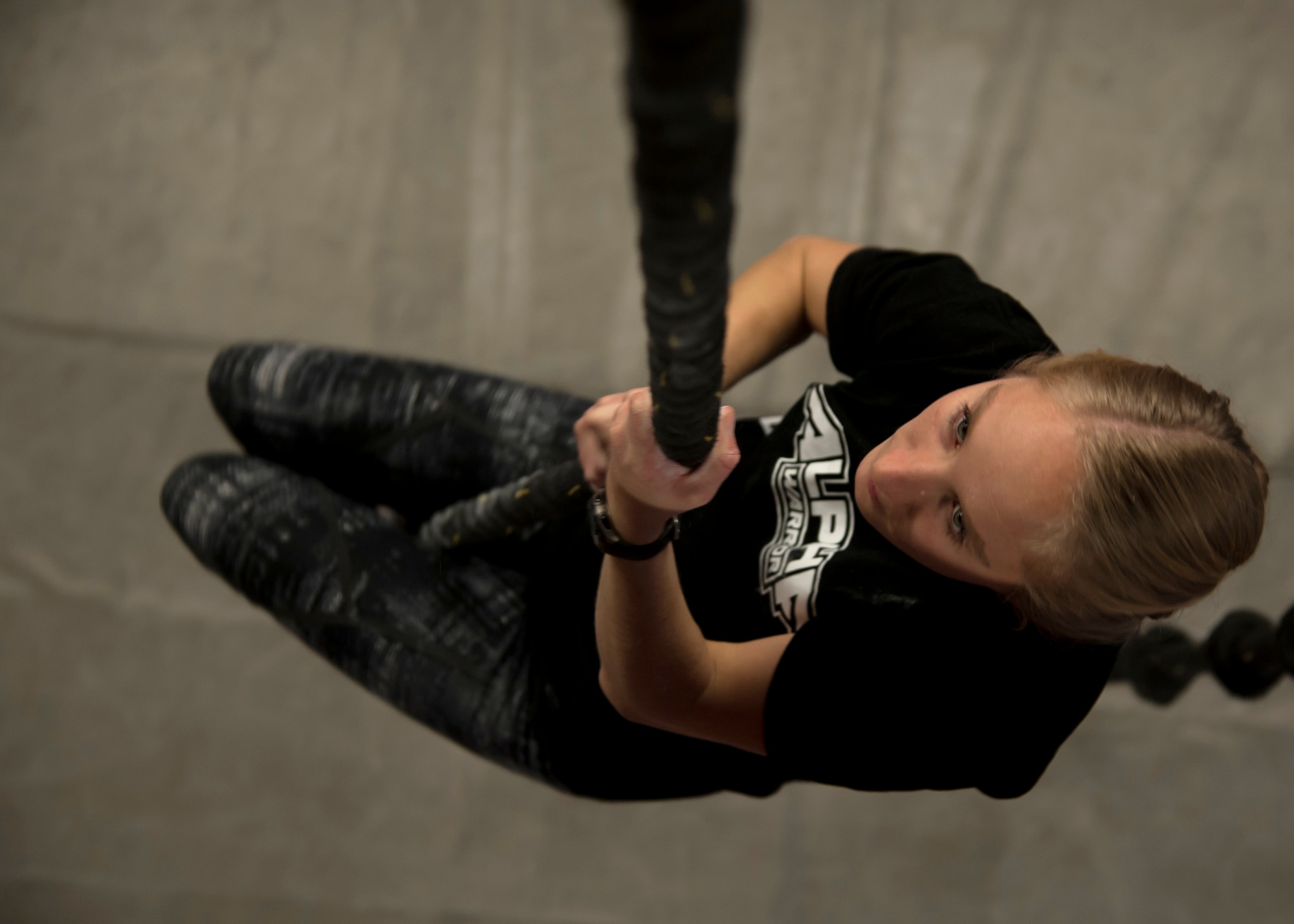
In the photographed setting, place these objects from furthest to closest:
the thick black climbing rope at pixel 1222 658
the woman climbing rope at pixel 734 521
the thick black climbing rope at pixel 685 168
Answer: the thick black climbing rope at pixel 1222 658 < the woman climbing rope at pixel 734 521 < the thick black climbing rope at pixel 685 168

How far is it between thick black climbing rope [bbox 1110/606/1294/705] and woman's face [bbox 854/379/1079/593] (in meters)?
0.55

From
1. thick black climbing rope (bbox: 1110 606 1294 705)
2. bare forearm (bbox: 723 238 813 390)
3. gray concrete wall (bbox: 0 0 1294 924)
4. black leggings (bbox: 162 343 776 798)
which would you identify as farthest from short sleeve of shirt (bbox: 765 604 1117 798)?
gray concrete wall (bbox: 0 0 1294 924)

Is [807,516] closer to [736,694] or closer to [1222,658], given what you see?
[736,694]

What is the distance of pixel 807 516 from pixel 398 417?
38 cm

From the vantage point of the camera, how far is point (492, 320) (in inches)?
48.3

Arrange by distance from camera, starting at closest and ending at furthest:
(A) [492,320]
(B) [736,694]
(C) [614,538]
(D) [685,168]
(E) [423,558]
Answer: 1. (D) [685,168]
2. (C) [614,538]
3. (B) [736,694]
4. (E) [423,558]
5. (A) [492,320]

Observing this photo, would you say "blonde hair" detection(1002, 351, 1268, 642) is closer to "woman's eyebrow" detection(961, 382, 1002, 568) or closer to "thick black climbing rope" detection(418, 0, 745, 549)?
"woman's eyebrow" detection(961, 382, 1002, 568)

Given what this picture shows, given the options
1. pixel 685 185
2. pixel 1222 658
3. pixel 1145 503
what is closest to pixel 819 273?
pixel 1145 503

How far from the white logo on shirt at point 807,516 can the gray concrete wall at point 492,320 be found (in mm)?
518

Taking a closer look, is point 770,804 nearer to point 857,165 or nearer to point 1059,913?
point 1059,913

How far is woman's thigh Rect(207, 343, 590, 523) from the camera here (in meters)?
0.81

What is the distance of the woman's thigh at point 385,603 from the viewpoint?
75cm

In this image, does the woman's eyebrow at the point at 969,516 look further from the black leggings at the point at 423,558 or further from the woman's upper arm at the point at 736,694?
the black leggings at the point at 423,558

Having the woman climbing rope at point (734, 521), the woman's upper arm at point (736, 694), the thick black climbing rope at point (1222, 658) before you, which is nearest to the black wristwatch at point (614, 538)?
the woman climbing rope at point (734, 521)
